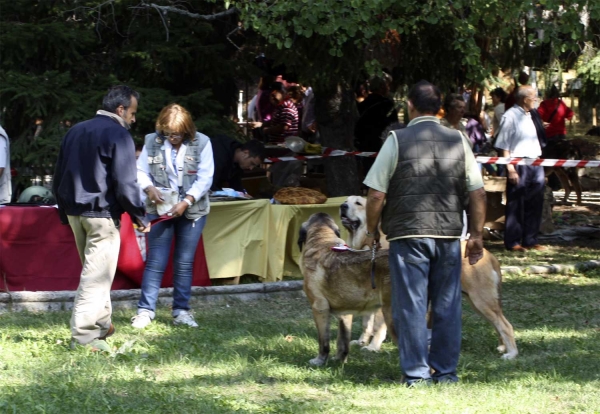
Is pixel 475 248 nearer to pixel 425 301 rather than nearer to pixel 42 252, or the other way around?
pixel 425 301

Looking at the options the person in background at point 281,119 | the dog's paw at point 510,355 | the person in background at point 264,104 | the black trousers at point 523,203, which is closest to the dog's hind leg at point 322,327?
the dog's paw at point 510,355

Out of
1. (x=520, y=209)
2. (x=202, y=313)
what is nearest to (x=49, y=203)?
(x=202, y=313)

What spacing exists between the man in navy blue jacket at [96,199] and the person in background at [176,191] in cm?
94

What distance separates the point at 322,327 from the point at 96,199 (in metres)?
1.81

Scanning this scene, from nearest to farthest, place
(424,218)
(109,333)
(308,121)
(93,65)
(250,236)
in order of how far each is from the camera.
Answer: (424,218) → (109,333) → (250,236) → (93,65) → (308,121)

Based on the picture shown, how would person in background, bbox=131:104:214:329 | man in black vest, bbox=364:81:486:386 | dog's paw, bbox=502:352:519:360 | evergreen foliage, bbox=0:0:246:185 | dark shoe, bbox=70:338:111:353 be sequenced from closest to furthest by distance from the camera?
man in black vest, bbox=364:81:486:386 < dark shoe, bbox=70:338:111:353 < dog's paw, bbox=502:352:519:360 < person in background, bbox=131:104:214:329 < evergreen foliage, bbox=0:0:246:185

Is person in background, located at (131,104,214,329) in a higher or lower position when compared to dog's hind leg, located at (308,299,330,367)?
higher

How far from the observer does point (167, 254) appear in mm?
7945

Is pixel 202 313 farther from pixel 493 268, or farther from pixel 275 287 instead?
pixel 493 268

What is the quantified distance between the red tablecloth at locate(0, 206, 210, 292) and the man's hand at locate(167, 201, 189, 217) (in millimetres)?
1444

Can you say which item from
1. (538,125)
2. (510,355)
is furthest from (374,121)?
(510,355)

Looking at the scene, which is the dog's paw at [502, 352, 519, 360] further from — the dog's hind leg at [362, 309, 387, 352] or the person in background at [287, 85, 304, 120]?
the person in background at [287, 85, 304, 120]

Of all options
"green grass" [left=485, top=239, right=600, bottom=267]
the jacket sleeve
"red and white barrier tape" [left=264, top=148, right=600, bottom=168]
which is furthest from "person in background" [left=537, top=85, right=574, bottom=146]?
the jacket sleeve

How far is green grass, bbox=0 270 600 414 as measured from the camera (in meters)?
5.36
